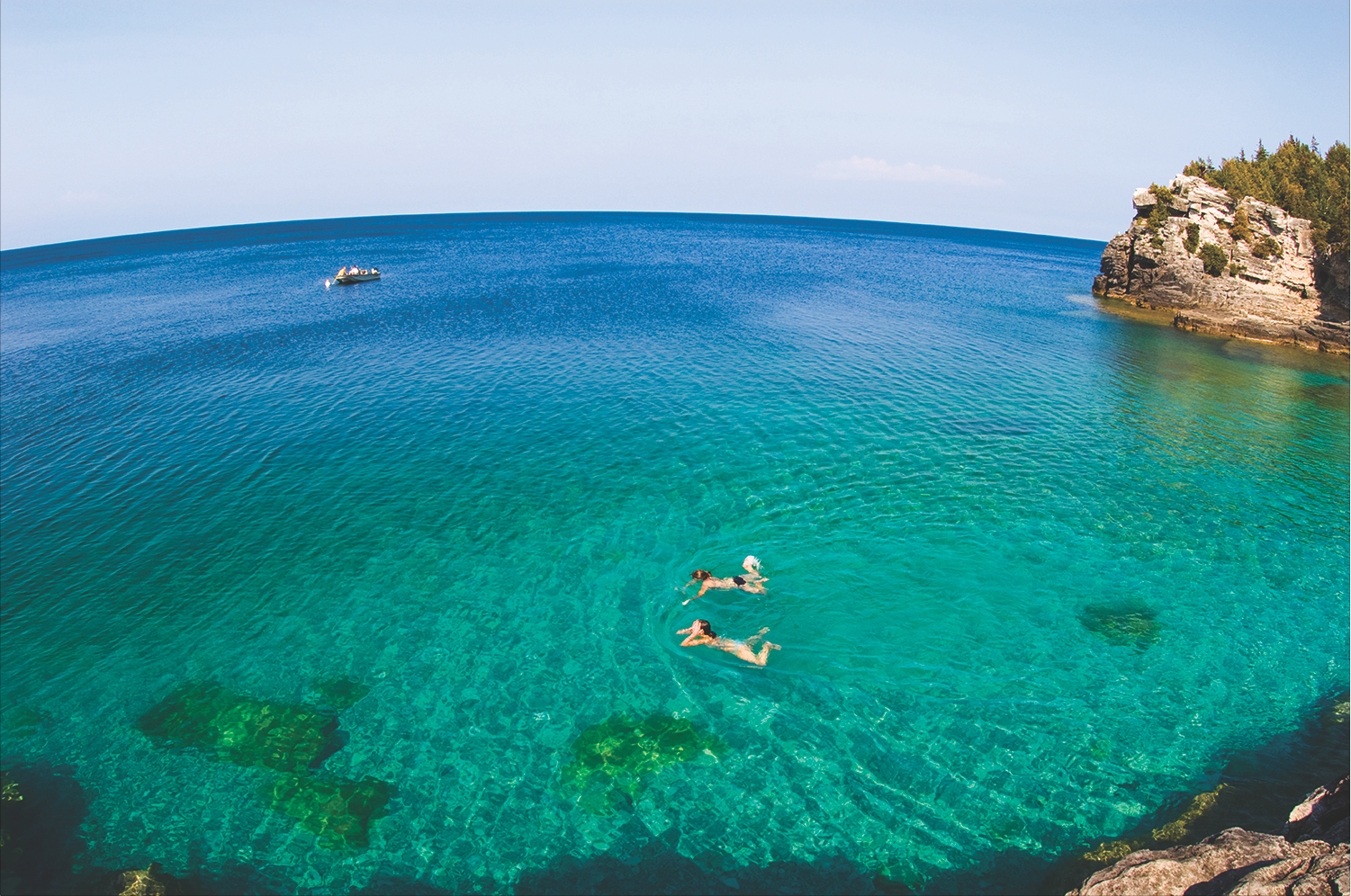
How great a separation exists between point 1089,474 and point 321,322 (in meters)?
84.5

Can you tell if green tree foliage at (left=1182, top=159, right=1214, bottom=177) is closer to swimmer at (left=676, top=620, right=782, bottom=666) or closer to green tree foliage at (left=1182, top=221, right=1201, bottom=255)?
green tree foliage at (left=1182, top=221, right=1201, bottom=255)

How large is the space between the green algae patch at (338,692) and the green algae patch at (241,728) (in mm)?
413

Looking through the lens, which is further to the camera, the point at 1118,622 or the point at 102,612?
the point at 102,612

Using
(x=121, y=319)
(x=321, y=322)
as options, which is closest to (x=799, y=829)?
(x=321, y=322)

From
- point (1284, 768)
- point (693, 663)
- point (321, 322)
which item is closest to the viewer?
point (1284, 768)

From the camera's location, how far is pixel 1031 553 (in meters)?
29.2

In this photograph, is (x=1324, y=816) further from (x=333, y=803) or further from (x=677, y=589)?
(x=333, y=803)

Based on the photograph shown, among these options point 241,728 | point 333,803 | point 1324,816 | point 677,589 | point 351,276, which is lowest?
point 333,803

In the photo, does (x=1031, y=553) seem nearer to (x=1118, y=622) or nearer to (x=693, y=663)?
(x=1118, y=622)

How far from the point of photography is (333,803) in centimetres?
1816

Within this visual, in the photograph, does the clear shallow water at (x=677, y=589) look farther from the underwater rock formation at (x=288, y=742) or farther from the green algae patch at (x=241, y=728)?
the green algae patch at (x=241, y=728)

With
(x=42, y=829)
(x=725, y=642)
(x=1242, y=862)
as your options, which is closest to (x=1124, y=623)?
(x=1242, y=862)

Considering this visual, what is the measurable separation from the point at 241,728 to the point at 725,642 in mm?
17112

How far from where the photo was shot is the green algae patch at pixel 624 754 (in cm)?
1817
